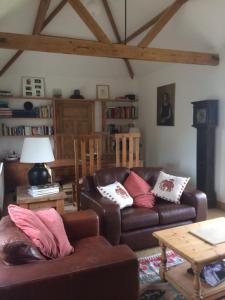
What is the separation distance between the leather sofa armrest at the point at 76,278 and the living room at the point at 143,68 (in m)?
0.65

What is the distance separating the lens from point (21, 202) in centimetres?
282

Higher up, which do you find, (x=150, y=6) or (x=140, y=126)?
(x=150, y=6)

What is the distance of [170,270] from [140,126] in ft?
16.3

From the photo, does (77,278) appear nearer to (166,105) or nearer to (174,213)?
(174,213)

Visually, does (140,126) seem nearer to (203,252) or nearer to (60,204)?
(60,204)

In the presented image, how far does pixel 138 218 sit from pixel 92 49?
7.62 ft

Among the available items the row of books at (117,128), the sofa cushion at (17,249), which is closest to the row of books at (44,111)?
the row of books at (117,128)

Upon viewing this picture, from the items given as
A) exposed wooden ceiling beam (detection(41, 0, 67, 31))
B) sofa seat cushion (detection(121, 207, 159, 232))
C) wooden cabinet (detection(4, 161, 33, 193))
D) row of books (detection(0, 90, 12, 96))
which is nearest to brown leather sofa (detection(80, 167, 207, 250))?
sofa seat cushion (detection(121, 207, 159, 232))

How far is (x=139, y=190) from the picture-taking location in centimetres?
331

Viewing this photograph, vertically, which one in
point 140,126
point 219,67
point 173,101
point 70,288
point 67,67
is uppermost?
point 67,67

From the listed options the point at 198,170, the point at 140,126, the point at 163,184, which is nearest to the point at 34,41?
the point at 163,184

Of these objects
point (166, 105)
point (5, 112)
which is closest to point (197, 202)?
point (166, 105)

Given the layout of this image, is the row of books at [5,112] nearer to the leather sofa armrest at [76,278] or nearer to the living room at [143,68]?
the living room at [143,68]

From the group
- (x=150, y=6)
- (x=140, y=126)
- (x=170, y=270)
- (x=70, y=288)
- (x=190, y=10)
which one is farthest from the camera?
(x=140, y=126)
